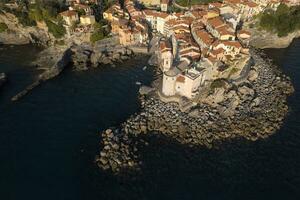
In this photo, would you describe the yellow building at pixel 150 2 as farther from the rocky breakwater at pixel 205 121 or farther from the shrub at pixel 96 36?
the rocky breakwater at pixel 205 121

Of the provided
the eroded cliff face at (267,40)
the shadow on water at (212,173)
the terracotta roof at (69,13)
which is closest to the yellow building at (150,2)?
the terracotta roof at (69,13)

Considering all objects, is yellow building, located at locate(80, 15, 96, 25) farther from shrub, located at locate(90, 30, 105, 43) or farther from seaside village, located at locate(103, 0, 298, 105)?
shrub, located at locate(90, 30, 105, 43)

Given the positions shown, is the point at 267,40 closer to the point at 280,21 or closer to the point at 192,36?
the point at 280,21

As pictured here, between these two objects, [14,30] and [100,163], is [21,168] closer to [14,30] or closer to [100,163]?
[100,163]

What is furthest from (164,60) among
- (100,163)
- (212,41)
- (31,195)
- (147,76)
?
(31,195)

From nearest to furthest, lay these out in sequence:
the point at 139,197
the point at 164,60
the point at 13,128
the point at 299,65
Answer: the point at 139,197, the point at 13,128, the point at 164,60, the point at 299,65

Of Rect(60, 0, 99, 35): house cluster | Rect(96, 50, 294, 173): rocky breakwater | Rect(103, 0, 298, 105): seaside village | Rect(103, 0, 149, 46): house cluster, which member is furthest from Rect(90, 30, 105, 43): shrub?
Rect(96, 50, 294, 173): rocky breakwater
